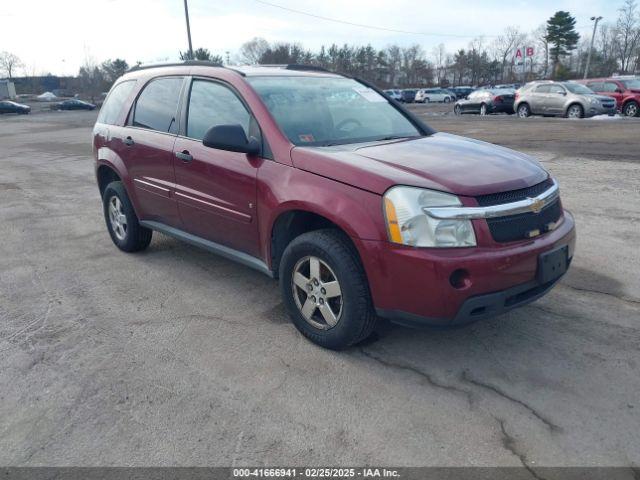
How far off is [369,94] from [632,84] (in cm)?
2226

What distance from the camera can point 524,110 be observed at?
23.0 metres

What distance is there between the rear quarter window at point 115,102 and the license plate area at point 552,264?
167 inches

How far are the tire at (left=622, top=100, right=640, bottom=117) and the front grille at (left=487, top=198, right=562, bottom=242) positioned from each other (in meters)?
22.5

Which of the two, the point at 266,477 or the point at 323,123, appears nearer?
the point at 266,477

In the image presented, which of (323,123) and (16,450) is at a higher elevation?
(323,123)

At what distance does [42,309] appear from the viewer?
4293 mm

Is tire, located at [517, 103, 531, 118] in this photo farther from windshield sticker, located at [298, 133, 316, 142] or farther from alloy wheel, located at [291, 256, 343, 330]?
alloy wheel, located at [291, 256, 343, 330]

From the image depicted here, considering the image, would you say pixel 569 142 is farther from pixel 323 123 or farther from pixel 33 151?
pixel 33 151

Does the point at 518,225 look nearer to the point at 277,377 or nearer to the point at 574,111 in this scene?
the point at 277,377

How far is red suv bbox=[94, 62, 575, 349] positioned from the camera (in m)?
2.95

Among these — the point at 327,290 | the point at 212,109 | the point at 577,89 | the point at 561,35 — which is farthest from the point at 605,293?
the point at 561,35

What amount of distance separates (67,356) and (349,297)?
1.92 meters

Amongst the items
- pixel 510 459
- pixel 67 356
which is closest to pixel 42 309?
pixel 67 356

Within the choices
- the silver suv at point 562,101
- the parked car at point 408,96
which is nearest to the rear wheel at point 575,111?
the silver suv at point 562,101
